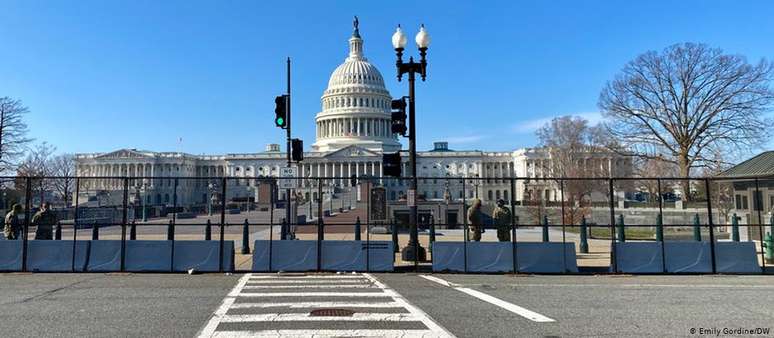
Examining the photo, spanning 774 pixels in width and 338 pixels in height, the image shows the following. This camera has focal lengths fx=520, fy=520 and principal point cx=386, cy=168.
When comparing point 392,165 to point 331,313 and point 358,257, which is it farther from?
point 331,313

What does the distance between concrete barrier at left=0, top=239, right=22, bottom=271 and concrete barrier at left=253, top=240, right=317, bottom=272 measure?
652 centimetres

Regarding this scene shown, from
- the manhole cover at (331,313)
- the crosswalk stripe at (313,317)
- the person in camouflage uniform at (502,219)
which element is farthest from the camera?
the person in camouflage uniform at (502,219)

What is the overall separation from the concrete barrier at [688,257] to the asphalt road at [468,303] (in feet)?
2.15

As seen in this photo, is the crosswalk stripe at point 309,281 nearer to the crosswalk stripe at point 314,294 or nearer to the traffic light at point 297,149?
the crosswalk stripe at point 314,294

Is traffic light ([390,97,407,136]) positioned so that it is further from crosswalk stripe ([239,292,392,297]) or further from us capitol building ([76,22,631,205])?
us capitol building ([76,22,631,205])

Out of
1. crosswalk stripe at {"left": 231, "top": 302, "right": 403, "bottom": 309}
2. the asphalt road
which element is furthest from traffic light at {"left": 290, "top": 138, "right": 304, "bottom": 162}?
crosswalk stripe at {"left": 231, "top": 302, "right": 403, "bottom": 309}

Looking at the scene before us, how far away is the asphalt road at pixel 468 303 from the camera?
7628 millimetres

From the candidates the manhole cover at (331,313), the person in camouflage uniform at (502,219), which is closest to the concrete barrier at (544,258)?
the person in camouflage uniform at (502,219)

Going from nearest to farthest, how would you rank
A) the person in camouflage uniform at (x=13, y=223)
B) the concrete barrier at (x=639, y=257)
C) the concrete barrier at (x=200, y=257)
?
the concrete barrier at (x=200, y=257), the concrete barrier at (x=639, y=257), the person in camouflage uniform at (x=13, y=223)

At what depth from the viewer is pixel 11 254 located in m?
14.6

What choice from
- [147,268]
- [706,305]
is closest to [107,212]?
[147,268]

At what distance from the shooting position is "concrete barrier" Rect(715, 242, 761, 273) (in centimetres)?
1477

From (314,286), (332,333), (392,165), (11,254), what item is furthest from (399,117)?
(11,254)

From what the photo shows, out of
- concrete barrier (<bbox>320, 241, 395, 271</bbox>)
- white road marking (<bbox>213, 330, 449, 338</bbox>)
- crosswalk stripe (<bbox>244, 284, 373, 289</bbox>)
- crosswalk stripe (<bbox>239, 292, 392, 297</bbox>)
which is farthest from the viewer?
concrete barrier (<bbox>320, 241, 395, 271</bbox>)
